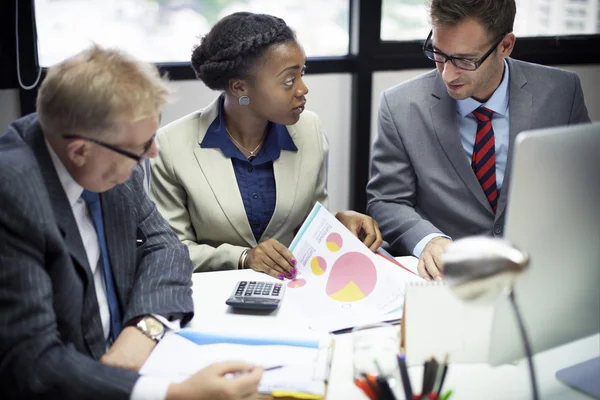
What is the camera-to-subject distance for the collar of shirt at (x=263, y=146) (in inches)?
77.7

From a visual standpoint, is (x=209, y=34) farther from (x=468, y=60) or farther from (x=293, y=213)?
(x=468, y=60)

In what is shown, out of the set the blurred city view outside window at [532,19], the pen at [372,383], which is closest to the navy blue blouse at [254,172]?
the pen at [372,383]

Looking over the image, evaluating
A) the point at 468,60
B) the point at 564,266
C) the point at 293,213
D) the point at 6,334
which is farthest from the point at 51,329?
the point at 468,60

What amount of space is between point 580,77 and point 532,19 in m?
0.45

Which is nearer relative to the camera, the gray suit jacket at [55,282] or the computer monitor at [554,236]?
the computer monitor at [554,236]

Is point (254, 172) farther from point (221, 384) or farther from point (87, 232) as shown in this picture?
point (221, 384)

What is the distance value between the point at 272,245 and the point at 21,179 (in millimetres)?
695

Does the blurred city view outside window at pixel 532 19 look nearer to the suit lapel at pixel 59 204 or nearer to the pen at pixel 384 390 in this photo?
the suit lapel at pixel 59 204

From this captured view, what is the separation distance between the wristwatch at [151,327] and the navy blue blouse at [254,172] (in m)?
0.72

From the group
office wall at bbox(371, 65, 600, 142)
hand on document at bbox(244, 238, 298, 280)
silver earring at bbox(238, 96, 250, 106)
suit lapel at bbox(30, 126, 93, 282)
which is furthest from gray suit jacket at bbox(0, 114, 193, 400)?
office wall at bbox(371, 65, 600, 142)

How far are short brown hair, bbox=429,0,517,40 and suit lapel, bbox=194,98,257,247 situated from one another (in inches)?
31.1

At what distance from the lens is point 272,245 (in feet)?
5.39

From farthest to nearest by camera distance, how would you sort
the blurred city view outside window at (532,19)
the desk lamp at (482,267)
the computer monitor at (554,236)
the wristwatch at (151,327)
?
the blurred city view outside window at (532,19), the wristwatch at (151,327), the computer monitor at (554,236), the desk lamp at (482,267)

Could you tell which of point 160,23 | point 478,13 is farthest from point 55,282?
point 160,23
